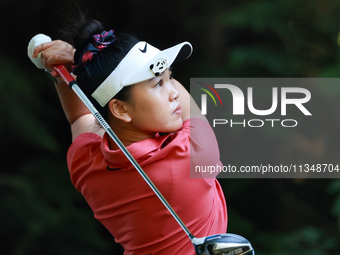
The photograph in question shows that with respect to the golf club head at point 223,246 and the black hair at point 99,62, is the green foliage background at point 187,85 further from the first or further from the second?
the golf club head at point 223,246

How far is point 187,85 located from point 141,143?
1.52 ft

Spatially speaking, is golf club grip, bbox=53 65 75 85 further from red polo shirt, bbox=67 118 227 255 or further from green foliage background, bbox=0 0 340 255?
green foliage background, bbox=0 0 340 255

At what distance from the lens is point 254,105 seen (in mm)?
1069

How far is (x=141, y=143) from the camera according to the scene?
2.14ft

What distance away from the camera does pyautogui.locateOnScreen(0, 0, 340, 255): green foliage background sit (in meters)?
1.04

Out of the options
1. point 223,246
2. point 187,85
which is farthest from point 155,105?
point 187,85

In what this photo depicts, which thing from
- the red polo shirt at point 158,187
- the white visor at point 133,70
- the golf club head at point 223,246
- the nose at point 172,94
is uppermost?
the white visor at point 133,70

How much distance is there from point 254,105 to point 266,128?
0.26ft

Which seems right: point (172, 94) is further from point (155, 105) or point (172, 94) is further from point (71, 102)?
point (71, 102)

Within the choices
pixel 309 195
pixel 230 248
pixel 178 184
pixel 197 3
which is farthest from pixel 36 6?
pixel 309 195

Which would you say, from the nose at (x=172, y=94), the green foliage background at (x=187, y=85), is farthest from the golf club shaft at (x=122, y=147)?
the green foliage background at (x=187, y=85)

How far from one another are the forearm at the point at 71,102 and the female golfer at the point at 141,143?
4.1 inches

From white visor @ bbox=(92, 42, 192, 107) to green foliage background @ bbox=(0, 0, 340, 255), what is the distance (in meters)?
0.43

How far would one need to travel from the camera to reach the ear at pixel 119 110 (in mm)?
642
